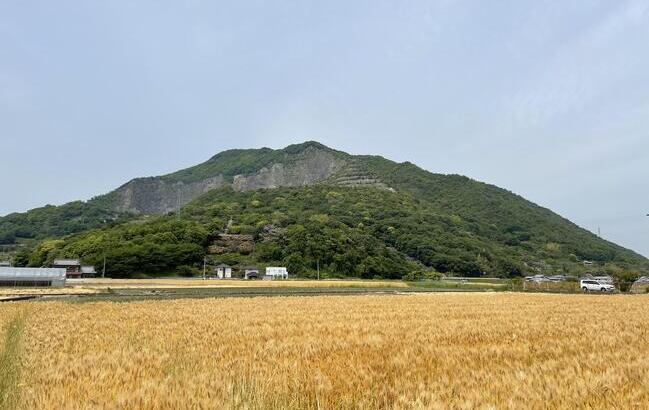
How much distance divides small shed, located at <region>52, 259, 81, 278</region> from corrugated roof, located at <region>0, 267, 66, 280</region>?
125 feet

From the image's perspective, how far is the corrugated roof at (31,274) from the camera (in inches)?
3004

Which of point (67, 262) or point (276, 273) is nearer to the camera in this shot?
point (67, 262)

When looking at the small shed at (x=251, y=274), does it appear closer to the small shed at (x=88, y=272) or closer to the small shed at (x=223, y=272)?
the small shed at (x=223, y=272)

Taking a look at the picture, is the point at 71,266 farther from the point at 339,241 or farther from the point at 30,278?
the point at 339,241

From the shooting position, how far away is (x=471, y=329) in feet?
48.2

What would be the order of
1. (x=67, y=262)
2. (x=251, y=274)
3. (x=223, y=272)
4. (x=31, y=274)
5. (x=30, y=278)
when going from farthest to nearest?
(x=223, y=272) → (x=251, y=274) → (x=67, y=262) → (x=31, y=274) → (x=30, y=278)

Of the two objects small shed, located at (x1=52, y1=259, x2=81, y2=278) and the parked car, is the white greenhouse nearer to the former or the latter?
small shed, located at (x1=52, y1=259, x2=81, y2=278)

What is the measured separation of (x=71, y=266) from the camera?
11681cm

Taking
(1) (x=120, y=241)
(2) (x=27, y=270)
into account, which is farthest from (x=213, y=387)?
(1) (x=120, y=241)

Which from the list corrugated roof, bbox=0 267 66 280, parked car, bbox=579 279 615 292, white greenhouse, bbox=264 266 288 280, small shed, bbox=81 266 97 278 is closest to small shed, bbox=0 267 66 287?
corrugated roof, bbox=0 267 66 280

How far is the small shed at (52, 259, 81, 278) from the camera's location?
376 ft

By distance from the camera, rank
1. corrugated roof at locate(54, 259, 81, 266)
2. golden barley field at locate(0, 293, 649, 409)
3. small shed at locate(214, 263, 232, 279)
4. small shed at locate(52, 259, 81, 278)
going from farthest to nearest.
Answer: small shed at locate(214, 263, 232, 279) → small shed at locate(52, 259, 81, 278) → corrugated roof at locate(54, 259, 81, 266) → golden barley field at locate(0, 293, 649, 409)

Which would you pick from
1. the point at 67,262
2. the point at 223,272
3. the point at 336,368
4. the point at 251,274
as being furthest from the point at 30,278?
the point at 336,368

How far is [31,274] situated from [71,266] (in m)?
42.4
